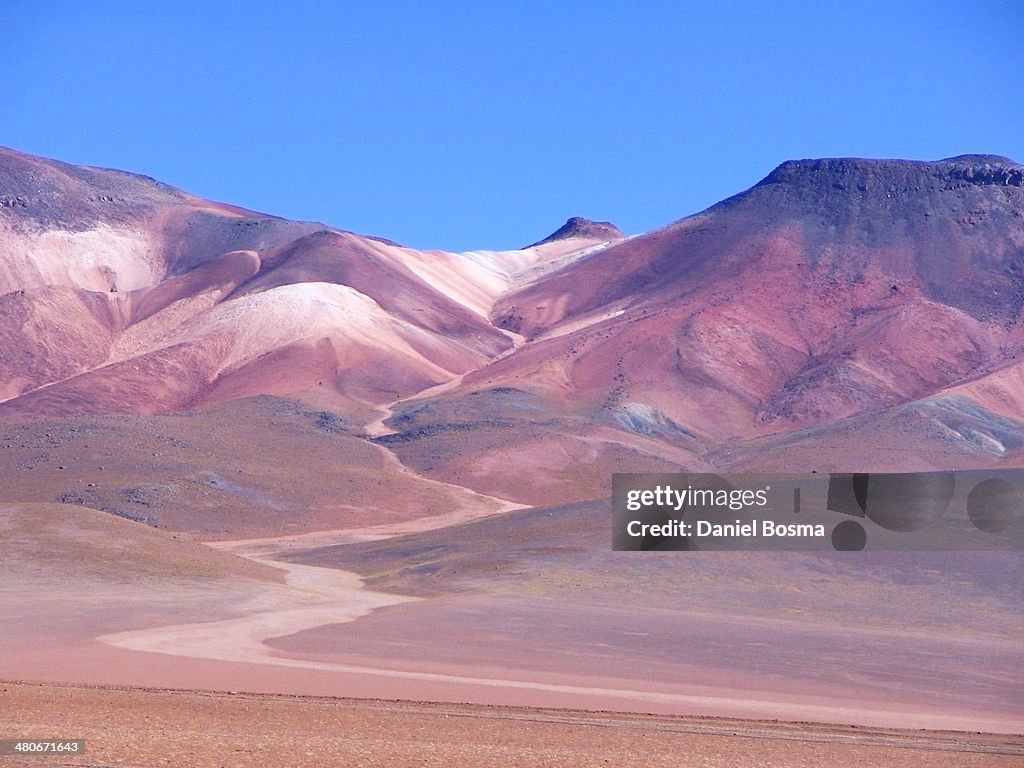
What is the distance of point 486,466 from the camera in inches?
3440

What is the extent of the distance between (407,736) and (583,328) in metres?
113

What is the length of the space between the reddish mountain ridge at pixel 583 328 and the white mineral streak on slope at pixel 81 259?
1.01 feet

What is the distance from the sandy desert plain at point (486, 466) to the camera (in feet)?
64.5

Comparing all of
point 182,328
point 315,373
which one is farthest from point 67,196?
point 315,373

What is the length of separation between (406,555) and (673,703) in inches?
1106

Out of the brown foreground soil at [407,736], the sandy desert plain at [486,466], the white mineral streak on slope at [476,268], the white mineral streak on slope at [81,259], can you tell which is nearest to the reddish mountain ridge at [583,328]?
the white mineral streak on slope at [81,259]

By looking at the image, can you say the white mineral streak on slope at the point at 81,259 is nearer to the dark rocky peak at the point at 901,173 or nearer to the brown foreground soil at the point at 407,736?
the dark rocky peak at the point at 901,173

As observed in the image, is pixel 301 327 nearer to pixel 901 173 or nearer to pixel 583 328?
pixel 583 328

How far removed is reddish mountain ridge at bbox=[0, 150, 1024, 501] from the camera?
94688 mm

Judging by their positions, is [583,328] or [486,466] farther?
[583,328]

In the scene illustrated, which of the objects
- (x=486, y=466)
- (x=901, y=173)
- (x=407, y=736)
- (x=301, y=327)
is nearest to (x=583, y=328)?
(x=301, y=327)

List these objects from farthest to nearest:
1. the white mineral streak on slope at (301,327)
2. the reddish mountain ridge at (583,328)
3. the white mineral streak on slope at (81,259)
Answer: the white mineral streak on slope at (81,259)
the white mineral streak on slope at (301,327)
the reddish mountain ridge at (583,328)

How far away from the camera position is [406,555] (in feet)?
160

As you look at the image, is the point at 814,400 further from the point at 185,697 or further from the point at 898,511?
the point at 185,697
